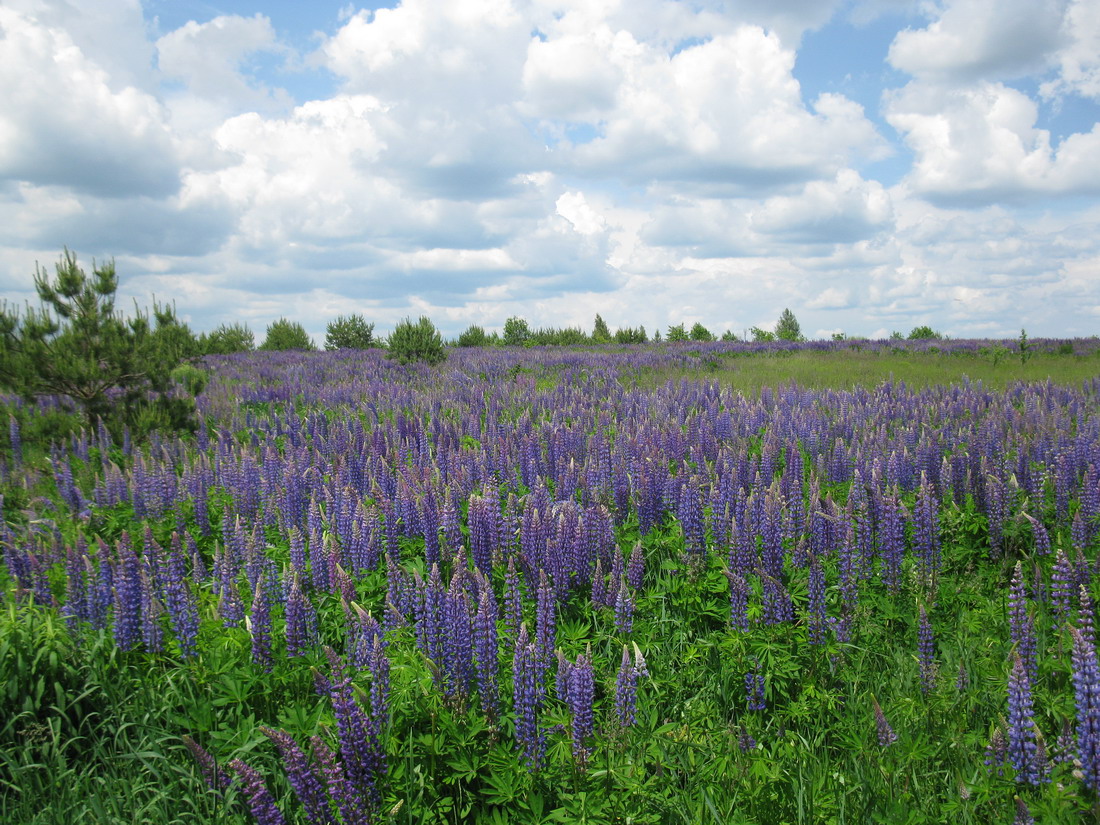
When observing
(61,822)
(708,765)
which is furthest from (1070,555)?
(61,822)

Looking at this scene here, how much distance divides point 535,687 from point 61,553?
4.55 metres

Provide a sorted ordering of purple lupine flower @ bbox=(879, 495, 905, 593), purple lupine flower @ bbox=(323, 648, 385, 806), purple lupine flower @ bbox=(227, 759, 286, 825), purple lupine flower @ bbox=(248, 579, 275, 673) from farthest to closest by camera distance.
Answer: purple lupine flower @ bbox=(879, 495, 905, 593) → purple lupine flower @ bbox=(248, 579, 275, 673) → purple lupine flower @ bbox=(323, 648, 385, 806) → purple lupine flower @ bbox=(227, 759, 286, 825)

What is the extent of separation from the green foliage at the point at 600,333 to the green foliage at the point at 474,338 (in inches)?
270

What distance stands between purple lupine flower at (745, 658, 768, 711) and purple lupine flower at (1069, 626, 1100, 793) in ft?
4.76

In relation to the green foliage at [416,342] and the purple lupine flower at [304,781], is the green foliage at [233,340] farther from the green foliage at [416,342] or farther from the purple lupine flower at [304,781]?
the purple lupine flower at [304,781]

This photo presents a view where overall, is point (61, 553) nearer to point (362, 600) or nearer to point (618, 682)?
point (362, 600)

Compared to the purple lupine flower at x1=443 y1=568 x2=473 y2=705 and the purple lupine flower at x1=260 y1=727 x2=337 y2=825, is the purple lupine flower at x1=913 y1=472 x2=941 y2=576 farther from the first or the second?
the purple lupine flower at x1=260 y1=727 x2=337 y2=825

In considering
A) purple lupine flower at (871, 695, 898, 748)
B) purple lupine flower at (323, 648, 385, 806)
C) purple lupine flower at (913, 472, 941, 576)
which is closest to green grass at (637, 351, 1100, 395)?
purple lupine flower at (913, 472, 941, 576)

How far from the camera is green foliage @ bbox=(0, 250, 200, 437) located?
1016 centimetres

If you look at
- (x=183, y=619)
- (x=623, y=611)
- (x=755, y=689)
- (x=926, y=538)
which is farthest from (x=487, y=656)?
(x=926, y=538)

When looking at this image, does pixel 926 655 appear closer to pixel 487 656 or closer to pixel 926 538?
pixel 926 538

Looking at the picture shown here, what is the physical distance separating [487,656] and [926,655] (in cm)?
281

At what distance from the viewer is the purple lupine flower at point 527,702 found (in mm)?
3074

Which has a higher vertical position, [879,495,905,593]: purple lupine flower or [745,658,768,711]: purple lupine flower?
[879,495,905,593]: purple lupine flower
